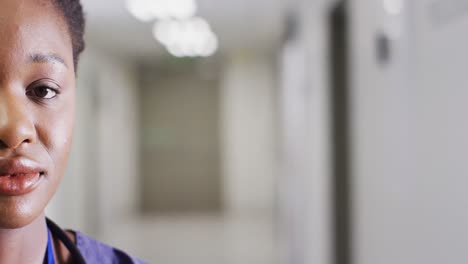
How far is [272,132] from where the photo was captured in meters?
8.94

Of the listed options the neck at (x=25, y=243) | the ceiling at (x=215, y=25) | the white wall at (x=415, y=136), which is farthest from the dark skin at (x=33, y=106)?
the ceiling at (x=215, y=25)

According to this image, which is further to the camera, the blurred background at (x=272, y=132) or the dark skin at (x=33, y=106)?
the blurred background at (x=272, y=132)

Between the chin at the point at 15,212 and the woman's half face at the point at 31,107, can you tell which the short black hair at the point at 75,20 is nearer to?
the woman's half face at the point at 31,107

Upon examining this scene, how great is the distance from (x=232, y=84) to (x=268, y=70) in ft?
2.07

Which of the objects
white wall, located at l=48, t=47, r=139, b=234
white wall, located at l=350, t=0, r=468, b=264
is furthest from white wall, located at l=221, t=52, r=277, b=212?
white wall, located at l=350, t=0, r=468, b=264

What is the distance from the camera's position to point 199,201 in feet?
30.9

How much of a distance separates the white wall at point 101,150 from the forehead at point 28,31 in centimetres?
473

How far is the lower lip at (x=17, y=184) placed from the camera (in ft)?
2.17

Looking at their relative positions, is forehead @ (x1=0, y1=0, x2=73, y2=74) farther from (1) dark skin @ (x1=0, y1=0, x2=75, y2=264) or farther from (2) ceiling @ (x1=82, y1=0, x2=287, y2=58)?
(2) ceiling @ (x1=82, y1=0, x2=287, y2=58)

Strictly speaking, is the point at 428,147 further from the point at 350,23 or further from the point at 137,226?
the point at 137,226

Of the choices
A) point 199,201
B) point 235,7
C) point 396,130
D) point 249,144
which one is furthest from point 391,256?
point 199,201

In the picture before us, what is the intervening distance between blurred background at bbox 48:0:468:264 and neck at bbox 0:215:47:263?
104 centimetres

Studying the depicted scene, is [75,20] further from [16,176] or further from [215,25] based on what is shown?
[215,25]

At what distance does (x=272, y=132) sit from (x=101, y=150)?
2.87m
